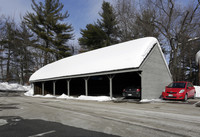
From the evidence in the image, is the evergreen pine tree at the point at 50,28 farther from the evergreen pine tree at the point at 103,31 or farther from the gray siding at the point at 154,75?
the gray siding at the point at 154,75

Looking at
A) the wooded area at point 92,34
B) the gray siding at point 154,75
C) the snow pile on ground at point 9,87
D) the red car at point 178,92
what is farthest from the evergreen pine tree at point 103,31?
the red car at point 178,92

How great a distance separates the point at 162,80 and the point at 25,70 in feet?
116

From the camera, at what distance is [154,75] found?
1498cm

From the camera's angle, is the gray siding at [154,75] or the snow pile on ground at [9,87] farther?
the snow pile on ground at [9,87]

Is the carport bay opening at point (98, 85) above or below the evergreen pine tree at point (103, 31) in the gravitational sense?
below

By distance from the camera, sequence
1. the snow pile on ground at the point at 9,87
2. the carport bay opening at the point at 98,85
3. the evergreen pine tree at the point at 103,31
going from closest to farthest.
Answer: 1. the carport bay opening at the point at 98,85
2. the snow pile on ground at the point at 9,87
3. the evergreen pine tree at the point at 103,31

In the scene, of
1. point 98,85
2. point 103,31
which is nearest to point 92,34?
point 103,31

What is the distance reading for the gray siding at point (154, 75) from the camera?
1361cm

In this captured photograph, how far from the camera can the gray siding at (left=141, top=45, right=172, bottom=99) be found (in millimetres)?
13609

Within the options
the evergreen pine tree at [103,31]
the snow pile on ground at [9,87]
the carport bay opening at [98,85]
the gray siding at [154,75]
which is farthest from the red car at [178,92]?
the snow pile on ground at [9,87]

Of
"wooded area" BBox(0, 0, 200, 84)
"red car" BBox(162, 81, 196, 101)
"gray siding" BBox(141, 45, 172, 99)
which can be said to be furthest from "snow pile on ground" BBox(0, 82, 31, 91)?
"red car" BBox(162, 81, 196, 101)

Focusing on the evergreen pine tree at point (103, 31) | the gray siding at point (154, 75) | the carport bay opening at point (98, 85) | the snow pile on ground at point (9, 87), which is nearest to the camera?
the gray siding at point (154, 75)

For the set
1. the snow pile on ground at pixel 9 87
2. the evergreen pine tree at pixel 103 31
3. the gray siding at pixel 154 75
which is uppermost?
the evergreen pine tree at pixel 103 31

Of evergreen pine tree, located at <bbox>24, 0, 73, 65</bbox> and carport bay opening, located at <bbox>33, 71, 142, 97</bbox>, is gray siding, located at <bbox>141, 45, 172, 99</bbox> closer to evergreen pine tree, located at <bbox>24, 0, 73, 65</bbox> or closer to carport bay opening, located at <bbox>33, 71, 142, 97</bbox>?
carport bay opening, located at <bbox>33, 71, 142, 97</bbox>
